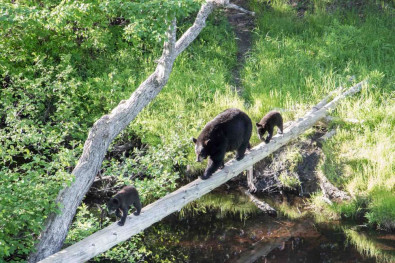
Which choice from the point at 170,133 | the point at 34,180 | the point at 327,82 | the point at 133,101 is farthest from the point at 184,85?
the point at 34,180

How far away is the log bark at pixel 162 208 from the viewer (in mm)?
6111

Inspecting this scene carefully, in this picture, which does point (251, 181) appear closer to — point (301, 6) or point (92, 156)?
point (92, 156)

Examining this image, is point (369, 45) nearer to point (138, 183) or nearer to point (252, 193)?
point (252, 193)

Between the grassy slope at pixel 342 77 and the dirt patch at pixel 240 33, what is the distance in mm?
292

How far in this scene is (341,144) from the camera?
31.2 feet

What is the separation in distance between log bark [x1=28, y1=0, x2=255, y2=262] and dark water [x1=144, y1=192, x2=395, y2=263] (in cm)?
186

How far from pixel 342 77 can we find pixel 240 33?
13.2 feet

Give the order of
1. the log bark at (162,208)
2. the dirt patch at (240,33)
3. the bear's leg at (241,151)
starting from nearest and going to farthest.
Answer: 1. the log bark at (162,208)
2. the bear's leg at (241,151)
3. the dirt patch at (240,33)

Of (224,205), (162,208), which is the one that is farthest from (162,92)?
(162,208)

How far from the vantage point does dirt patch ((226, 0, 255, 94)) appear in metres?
12.5

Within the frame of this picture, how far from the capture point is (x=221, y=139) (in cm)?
762

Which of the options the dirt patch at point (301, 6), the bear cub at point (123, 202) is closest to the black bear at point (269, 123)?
the bear cub at point (123, 202)

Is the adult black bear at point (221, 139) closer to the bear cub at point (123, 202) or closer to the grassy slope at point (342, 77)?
the bear cub at point (123, 202)

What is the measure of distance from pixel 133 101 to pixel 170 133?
244cm
